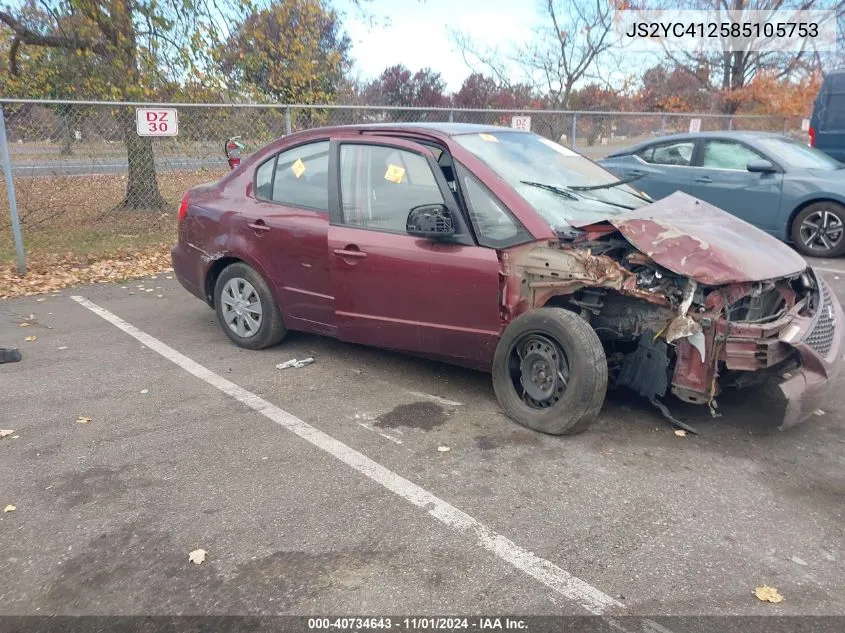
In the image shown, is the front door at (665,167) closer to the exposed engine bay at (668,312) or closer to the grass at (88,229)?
the exposed engine bay at (668,312)

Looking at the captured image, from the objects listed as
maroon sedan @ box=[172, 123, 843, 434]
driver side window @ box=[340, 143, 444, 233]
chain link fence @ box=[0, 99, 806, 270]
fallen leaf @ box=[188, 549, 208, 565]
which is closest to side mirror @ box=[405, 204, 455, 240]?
maroon sedan @ box=[172, 123, 843, 434]

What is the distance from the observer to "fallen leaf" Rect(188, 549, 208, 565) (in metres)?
2.86

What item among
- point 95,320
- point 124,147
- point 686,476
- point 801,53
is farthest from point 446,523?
point 801,53

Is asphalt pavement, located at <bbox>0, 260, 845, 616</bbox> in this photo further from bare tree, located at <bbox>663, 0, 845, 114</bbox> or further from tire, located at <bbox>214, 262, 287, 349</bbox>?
bare tree, located at <bbox>663, 0, 845, 114</bbox>

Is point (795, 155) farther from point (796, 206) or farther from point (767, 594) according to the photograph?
point (767, 594)

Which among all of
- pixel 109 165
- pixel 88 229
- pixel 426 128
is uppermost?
pixel 426 128

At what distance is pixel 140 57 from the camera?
11094 mm

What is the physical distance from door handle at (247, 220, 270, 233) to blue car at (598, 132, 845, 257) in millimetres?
4952

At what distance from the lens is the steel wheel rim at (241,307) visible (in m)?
5.40

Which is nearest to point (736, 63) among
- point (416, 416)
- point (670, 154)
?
point (670, 154)

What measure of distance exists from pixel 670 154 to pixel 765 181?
52.5 inches

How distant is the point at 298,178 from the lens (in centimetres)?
514

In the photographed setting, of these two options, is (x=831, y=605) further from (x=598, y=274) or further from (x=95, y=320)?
(x=95, y=320)

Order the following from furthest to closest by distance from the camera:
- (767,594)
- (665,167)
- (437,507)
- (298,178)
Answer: (665,167), (298,178), (437,507), (767,594)
